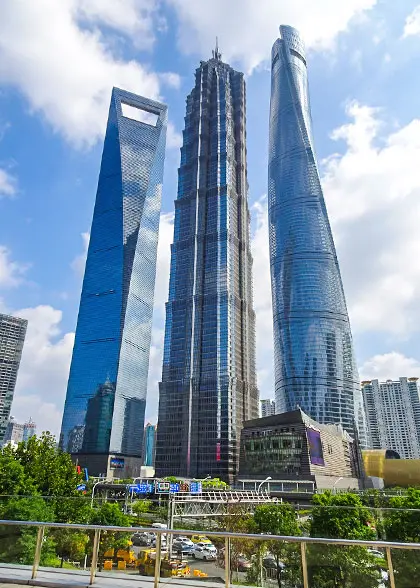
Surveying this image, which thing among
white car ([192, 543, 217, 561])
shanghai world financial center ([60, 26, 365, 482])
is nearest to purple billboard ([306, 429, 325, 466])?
shanghai world financial center ([60, 26, 365, 482])

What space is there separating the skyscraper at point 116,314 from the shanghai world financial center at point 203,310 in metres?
0.53

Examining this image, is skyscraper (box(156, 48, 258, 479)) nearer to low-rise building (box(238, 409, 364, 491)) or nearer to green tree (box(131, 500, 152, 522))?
low-rise building (box(238, 409, 364, 491))

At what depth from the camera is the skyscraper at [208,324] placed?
149 meters

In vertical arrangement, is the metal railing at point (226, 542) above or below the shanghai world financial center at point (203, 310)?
below

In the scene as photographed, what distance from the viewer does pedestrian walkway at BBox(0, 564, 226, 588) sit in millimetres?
7746

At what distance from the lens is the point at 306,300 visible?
6186 inches

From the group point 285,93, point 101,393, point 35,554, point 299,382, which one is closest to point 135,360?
point 101,393

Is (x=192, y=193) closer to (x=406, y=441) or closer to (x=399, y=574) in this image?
(x=406, y=441)

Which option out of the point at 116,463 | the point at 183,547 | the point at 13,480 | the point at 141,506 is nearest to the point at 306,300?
the point at 116,463

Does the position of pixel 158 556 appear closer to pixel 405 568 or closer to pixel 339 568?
pixel 339 568

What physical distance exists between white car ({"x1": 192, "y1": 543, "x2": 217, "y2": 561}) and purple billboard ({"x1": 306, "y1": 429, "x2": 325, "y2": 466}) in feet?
344

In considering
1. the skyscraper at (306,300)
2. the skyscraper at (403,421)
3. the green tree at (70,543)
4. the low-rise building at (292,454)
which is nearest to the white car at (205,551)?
the green tree at (70,543)

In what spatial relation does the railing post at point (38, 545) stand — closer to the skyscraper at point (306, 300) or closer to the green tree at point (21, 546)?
the green tree at point (21, 546)

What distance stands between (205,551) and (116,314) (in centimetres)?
16292
